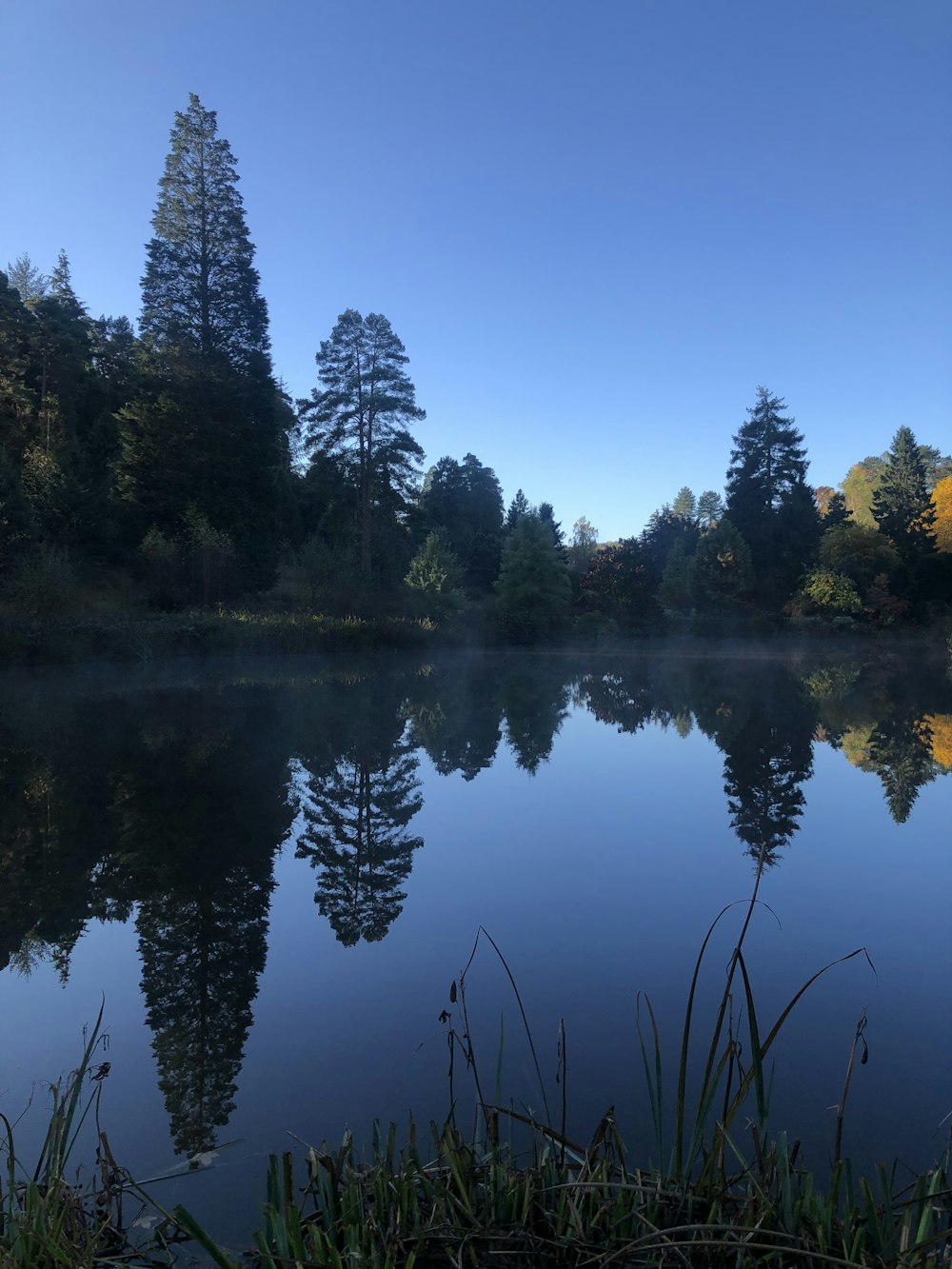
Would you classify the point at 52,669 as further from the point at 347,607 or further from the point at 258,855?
the point at 258,855

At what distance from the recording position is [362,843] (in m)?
5.82

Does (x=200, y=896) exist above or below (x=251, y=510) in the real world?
below

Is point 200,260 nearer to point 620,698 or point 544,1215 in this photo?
point 620,698

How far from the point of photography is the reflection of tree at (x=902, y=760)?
22.9 ft

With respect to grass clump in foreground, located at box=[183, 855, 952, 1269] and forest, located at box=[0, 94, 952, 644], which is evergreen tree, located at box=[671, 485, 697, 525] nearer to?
forest, located at box=[0, 94, 952, 644]

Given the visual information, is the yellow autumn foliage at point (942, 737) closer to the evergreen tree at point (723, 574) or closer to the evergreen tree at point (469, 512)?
the evergreen tree at point (723, 574)

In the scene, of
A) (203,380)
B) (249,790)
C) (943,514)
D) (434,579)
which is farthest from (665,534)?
(249,790)

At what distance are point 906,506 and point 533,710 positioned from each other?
115 ft

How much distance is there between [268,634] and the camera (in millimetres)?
22953

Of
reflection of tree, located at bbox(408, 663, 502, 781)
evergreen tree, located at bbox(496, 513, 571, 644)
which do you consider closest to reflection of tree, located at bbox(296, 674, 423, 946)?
reflection of tree, located at bbox(408, 663, 502, 781)

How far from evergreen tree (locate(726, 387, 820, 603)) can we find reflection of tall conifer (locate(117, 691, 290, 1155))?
35842 millimetres

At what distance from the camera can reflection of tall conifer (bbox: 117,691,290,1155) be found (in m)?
2.82

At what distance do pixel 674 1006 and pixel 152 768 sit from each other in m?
6.34

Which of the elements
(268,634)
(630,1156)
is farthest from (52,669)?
(630,1156)
